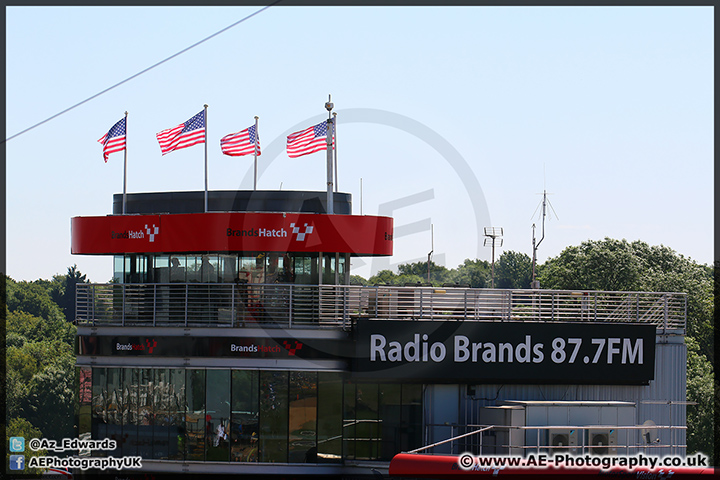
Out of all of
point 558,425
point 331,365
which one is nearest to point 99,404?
point 331,365

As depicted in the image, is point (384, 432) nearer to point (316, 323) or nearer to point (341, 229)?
point (316, 323)

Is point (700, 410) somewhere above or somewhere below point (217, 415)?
below

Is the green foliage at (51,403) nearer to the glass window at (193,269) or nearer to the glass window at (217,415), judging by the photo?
the glass window at (193,269)

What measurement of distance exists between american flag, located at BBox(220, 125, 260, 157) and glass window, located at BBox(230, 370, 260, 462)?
9556 mm

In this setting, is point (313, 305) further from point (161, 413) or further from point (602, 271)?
point (602, 271)

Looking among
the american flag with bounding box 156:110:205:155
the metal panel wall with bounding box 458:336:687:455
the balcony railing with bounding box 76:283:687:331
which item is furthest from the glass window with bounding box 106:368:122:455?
the metal panel wall with bounding box 458:336:687:455

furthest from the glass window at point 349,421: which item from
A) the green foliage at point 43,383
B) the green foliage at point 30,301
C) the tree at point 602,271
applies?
the green foliage at point 30,301

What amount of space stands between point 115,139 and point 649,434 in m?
22.9

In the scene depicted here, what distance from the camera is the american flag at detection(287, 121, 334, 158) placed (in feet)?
104

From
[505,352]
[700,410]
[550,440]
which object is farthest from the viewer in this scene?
[700,410]

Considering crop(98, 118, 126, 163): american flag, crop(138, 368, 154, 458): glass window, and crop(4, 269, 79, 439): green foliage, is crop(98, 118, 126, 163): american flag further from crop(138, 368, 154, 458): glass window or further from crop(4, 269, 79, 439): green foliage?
crop(4, 269, 79, 439): green foliage

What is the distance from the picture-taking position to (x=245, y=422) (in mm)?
27453

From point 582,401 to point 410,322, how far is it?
6.27 m

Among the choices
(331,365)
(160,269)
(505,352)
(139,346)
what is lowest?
(331,365)
